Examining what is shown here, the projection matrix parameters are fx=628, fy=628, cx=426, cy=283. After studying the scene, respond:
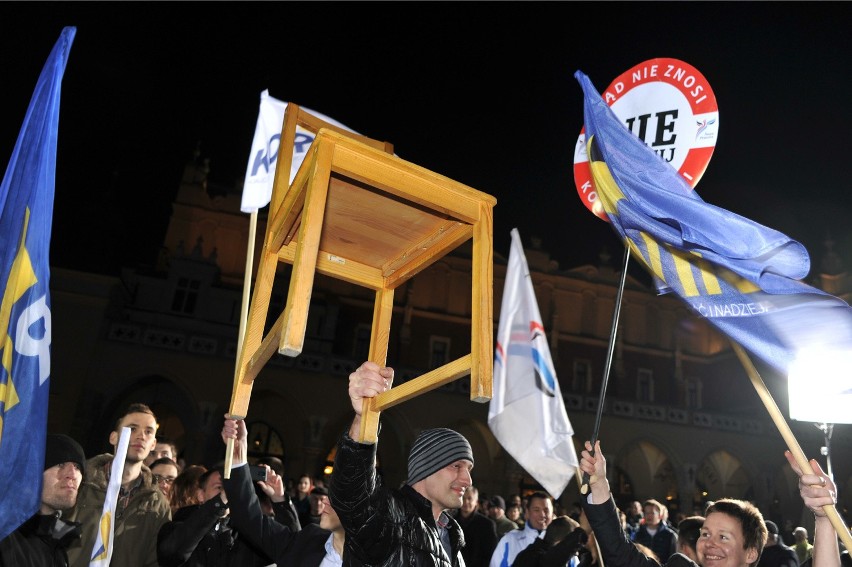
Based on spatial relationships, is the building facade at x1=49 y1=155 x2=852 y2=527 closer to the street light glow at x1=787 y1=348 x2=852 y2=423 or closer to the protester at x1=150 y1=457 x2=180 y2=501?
the protester at x1=150 y1=457 x2=180 y2=501

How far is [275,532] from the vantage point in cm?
329

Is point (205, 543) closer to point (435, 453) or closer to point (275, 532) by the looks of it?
point (275, 532)

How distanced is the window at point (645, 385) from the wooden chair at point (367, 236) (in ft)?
84.4

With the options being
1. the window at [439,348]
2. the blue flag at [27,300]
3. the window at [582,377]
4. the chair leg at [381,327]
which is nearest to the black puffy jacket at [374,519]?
the chair leg at [381,327]

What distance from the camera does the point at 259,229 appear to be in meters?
23.7

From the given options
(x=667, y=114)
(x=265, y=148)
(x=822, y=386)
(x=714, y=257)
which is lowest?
(x=822, y=386)

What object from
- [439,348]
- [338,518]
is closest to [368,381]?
[338,518]

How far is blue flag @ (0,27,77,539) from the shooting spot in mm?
2307

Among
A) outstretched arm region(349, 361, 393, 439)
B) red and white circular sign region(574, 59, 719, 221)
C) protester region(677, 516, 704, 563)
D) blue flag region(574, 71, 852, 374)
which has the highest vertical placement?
red and white circular sign region(574, 59, 719, 221)

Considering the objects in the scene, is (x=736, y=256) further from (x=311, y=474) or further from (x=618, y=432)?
(x=618, y=432)

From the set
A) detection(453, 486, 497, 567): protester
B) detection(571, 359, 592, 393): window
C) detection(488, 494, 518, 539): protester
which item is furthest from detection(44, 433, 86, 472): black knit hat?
detection(571, 359, 592, 393): window

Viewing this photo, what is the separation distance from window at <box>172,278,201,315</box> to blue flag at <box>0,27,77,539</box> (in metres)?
19.3

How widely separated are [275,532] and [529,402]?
8.78 ft

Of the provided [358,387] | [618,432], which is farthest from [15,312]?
[618,432]
